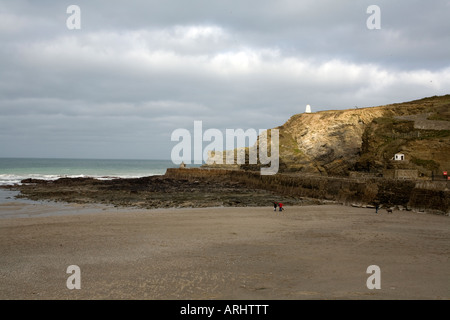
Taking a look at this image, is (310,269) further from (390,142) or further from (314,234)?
(390,142)

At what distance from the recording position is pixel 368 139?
3478cm

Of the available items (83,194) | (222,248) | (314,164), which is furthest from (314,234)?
(314,164)

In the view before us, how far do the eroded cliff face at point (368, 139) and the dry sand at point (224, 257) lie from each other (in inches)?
581

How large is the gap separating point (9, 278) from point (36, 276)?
1.81 ft

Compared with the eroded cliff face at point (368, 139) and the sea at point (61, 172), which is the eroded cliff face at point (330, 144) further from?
the sea at point (61, 172)

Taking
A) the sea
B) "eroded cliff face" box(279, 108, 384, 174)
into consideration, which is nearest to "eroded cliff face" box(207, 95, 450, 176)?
"eroded cliff face" box(279, 108, 384, 174)

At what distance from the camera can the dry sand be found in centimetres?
694

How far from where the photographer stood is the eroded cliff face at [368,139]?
29.1 meters

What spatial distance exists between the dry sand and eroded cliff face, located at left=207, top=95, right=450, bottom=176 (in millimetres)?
14749

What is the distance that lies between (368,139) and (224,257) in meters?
29.5

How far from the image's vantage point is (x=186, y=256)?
31.6 ft

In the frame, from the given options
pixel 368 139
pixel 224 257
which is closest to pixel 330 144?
pixel 368 139

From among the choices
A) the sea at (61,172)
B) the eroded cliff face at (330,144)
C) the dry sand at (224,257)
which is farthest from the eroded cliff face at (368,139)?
the sea at (61,172)

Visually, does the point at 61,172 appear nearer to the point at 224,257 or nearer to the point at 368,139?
the point at 368,139
